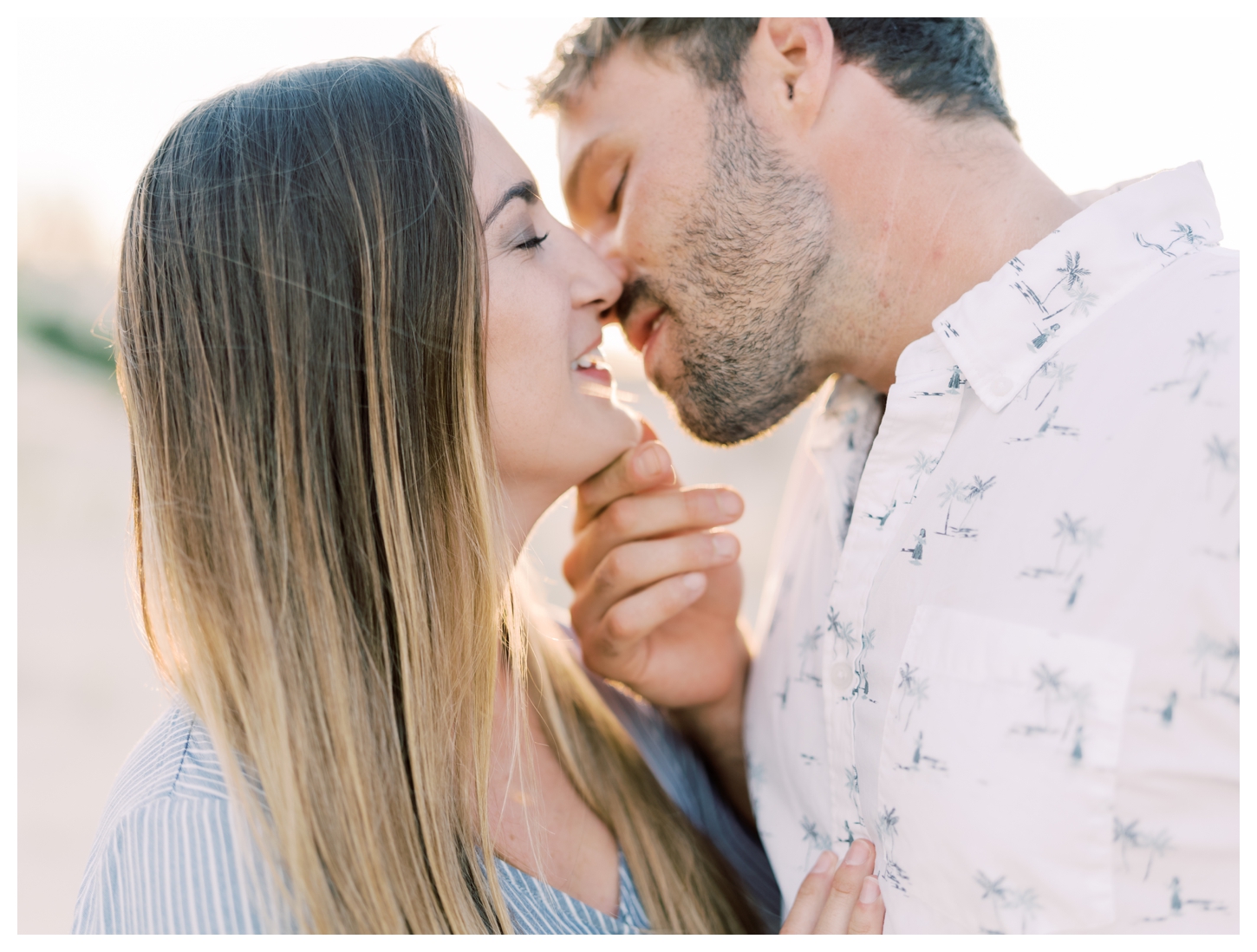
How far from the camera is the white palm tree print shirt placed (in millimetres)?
1145

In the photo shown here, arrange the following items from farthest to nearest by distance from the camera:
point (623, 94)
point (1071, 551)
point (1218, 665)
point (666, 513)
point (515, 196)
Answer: point (623, 94), point (666, 513), point (515, 196), point (1071, 551), point (1218, 665)

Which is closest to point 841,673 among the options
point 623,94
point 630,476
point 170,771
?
point 630,476

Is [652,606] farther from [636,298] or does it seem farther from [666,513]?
[636,298]

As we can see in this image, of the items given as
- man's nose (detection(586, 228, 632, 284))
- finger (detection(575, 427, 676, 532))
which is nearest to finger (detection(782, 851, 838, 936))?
finger (detection(575, 427, 676, 532))

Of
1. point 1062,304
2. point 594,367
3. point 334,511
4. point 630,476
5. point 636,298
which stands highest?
point 1062,304

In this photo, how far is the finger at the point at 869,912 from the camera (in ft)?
4.61

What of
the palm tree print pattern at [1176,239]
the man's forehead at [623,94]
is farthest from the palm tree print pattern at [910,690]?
the man's forehead at [623,94]

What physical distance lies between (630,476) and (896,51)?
4.04 feet

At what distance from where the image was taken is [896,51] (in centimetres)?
193

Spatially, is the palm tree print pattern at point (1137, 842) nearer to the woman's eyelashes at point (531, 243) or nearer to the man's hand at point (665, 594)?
the man's hand at point (665, 594)

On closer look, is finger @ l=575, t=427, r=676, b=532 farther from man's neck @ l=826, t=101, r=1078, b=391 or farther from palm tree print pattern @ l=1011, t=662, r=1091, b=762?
palm tree print pattern @ l=1011, t=662, r=1091, b=762

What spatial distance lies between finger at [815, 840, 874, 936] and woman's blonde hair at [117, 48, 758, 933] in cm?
60

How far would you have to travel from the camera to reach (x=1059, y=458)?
1297 millimetres
